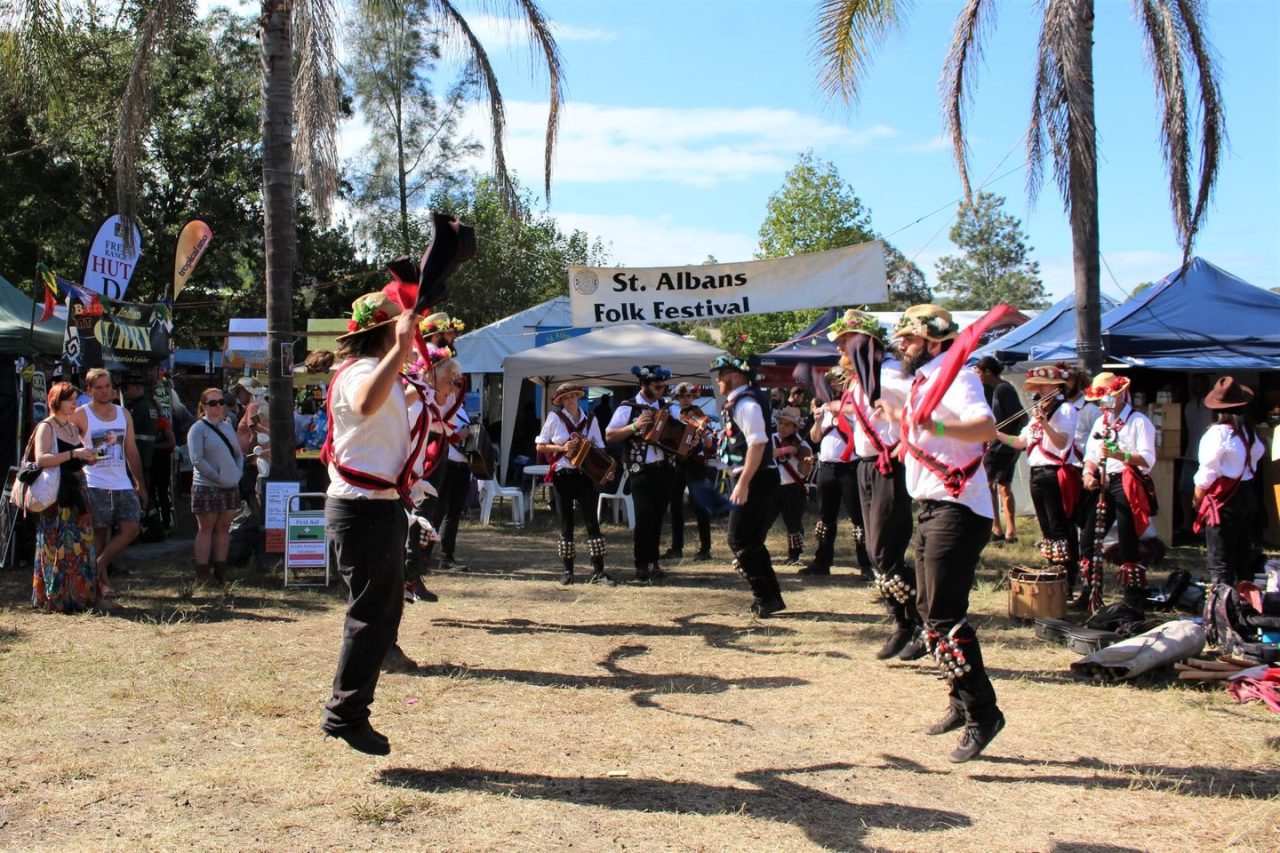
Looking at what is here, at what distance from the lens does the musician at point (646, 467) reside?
358 inches

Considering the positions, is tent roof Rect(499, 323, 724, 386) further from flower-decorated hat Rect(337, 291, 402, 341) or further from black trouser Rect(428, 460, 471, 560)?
flower-decorated hat Rect(337, 291, 402, 341)

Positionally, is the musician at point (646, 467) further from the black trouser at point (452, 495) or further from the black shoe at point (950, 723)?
the black shoe at point (950, 723)

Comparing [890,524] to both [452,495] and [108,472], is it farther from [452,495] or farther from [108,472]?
[108,472]

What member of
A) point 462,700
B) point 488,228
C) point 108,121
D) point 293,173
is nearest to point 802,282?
point 293,173

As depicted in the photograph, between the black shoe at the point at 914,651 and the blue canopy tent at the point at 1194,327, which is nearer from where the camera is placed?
the black shoe at the point at 914,651

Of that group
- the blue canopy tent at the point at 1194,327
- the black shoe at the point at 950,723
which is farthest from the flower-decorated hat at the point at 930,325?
the blue canopy tent at the point at 1194,327

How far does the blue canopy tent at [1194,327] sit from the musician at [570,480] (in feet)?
18.1

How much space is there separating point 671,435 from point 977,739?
16.7ft

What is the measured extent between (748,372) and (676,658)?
2123mm

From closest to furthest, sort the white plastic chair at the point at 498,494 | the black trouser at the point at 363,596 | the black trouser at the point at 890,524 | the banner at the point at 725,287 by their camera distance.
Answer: the black trouser at the point at 363,596, the black trouser at the point at 890,524, the banner at the point at 725,287, the white plastic chair at the point at 498,494

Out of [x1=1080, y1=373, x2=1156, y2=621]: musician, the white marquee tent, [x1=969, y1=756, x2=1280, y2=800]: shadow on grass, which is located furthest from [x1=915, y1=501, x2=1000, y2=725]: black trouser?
the white marquee tent

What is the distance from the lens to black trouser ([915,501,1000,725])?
171 inches

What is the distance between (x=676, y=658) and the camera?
6.44m

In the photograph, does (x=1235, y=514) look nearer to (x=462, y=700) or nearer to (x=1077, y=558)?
(x=1077, y=558)
